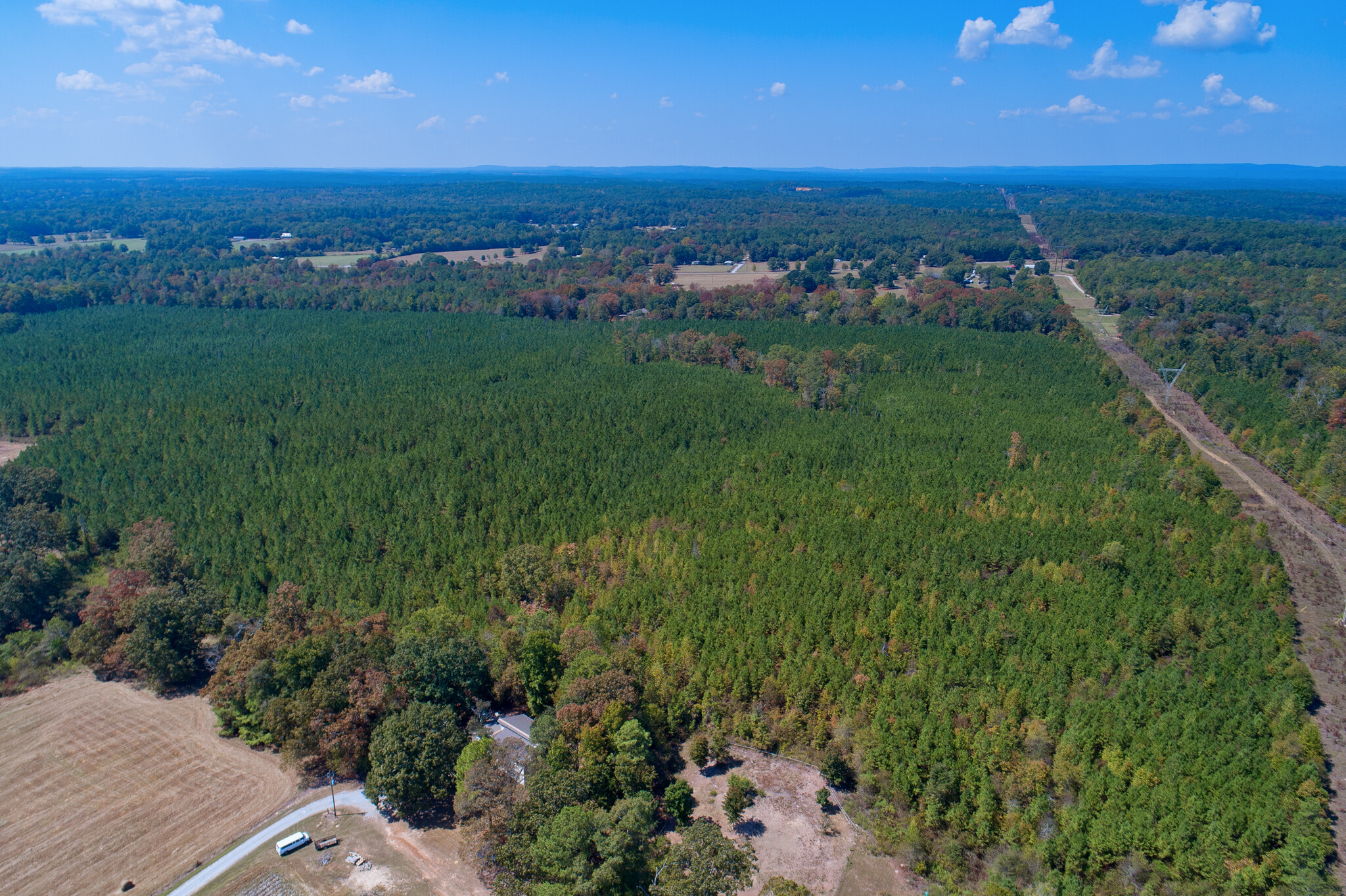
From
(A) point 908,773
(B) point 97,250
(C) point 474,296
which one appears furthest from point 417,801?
(B) point 97,250

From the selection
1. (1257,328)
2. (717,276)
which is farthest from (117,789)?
(717,276)

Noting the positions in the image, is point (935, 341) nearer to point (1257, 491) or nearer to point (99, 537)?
point (1257, 491)

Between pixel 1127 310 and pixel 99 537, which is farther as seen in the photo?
pixel 1127 310

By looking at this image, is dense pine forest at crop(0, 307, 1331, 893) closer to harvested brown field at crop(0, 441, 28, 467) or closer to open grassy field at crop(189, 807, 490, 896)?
open grassy field at crop(189, 807, 490, 896)

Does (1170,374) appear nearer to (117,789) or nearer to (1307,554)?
(1307,554)

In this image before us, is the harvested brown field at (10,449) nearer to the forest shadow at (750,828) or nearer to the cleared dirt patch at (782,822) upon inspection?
the cleared dirt patch at (782,822)

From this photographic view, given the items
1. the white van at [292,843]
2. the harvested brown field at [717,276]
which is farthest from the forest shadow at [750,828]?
the harvested brown field at [717,276]
